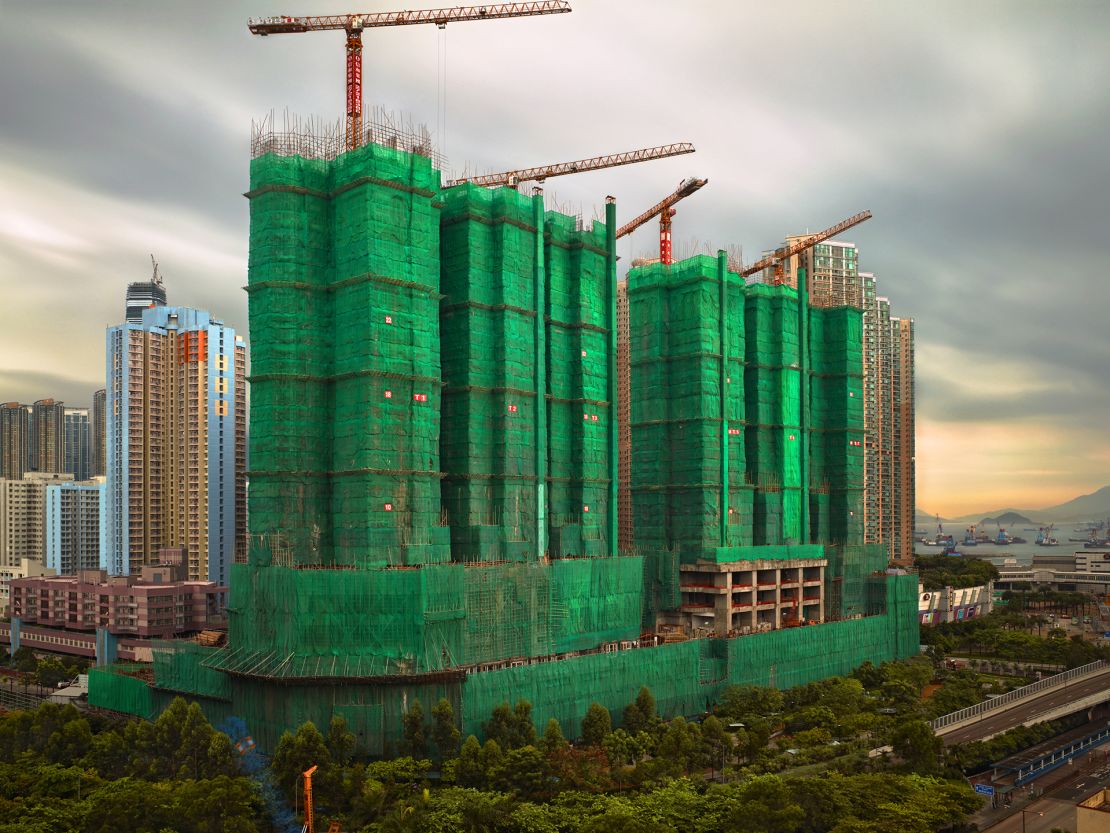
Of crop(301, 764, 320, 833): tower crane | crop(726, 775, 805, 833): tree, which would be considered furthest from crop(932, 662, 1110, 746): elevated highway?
crop(301, 764, 320, 833): tower crane

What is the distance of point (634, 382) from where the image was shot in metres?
126

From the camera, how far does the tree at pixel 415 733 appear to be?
74.9 metres

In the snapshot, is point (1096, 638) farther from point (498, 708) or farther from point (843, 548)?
point (498, 708)

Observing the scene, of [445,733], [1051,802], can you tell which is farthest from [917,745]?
[445,733]

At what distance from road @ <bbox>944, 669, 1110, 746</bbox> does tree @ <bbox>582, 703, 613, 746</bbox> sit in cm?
2898

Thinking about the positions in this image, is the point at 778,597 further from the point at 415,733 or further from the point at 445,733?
the point at 415,733

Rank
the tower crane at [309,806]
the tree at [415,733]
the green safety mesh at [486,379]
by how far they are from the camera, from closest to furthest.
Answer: the tower crane at [309,806] → the tree at [415,733] → the green safety mesh at [486,379]

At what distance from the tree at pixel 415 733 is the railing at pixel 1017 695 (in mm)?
46123

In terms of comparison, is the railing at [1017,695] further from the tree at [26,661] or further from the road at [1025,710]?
the tree at [26,661]

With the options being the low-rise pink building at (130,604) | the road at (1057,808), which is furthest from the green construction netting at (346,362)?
the low-rise pink building at (130,604)

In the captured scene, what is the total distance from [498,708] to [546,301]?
144ft

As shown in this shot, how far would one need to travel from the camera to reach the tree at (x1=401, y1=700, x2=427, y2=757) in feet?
246

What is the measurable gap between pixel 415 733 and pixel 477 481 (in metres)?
27.2

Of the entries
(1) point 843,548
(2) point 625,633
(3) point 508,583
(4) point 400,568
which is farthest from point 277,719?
(1) point 843,548
